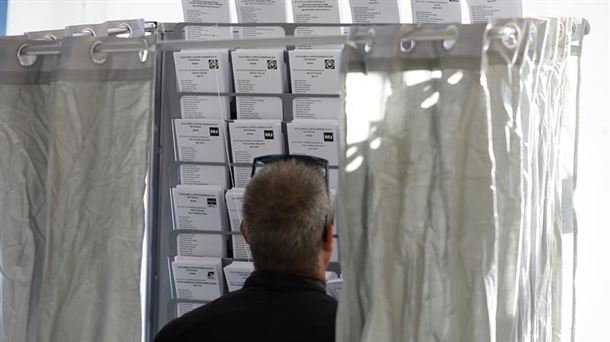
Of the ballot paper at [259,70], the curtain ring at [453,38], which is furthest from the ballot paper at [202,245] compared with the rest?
the curtain ring at [453,38]

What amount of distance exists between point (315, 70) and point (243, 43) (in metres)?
0.67

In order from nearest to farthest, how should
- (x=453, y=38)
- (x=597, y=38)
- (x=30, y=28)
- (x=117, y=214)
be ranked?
(x=453, y=38)
(x=117, y=214)
(x=597, y=38)
(x=30, y=28)

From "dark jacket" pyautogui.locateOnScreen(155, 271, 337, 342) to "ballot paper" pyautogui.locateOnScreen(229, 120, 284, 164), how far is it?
28.3 inches

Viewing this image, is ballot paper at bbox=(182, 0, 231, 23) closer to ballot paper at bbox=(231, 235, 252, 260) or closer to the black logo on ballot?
the black logo on ballot

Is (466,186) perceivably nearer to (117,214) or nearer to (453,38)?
(453,38)

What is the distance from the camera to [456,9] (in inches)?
87.6

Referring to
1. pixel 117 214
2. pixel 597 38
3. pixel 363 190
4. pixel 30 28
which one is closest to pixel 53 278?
pixel 117 214

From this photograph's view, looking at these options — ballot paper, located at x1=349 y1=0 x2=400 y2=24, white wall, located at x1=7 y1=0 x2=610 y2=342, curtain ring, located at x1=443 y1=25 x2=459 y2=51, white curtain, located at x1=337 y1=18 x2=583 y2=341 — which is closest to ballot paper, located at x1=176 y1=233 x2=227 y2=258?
ballot paper, located at x1=349 y1=0 x2=400 y2=24

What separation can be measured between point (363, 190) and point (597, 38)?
1.82m

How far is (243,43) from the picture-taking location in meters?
1.69

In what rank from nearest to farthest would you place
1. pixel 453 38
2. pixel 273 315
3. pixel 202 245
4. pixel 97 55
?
1. pixel 453 38
2. pixel 273 315
3. pixel 97 55
4. pixel 202 245

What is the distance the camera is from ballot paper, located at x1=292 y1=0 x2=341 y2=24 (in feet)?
7.80

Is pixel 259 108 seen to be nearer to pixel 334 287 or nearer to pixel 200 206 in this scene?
pixel 200 206

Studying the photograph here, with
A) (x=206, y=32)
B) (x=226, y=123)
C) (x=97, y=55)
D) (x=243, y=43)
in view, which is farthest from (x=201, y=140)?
(x=243, y=43)
